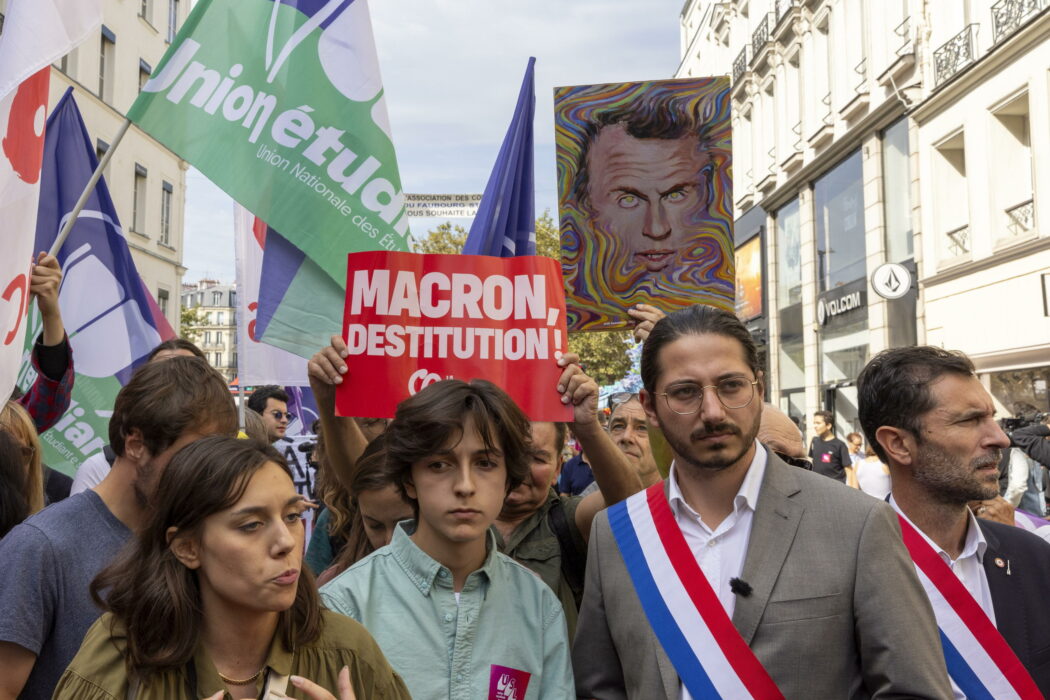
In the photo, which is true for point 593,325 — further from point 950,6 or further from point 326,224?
point 950,6

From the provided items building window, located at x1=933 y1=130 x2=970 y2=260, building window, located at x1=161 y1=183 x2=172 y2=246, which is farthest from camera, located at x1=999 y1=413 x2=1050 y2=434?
building window, located at x1=161 y1=183 x2=172 y2=246

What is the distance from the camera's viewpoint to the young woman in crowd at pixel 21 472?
10.4 feet

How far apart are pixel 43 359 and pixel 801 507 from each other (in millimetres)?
3185

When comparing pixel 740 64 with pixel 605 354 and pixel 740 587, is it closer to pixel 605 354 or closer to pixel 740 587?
pixel 605 354

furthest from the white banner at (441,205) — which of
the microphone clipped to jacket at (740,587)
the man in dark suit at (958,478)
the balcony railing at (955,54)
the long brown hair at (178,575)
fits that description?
the balcony railing at (955,54)

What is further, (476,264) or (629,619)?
(476,264)

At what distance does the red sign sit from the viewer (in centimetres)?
344

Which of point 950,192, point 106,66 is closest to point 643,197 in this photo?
point 950,192

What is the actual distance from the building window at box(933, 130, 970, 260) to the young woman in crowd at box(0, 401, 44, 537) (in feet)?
61.1

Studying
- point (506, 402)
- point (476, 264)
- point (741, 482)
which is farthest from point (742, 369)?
point (476, 264)

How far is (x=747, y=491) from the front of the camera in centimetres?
242

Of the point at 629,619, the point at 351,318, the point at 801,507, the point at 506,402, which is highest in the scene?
the point at 351,318

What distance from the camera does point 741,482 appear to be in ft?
8.08

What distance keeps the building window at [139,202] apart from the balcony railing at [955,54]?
20.4 m
